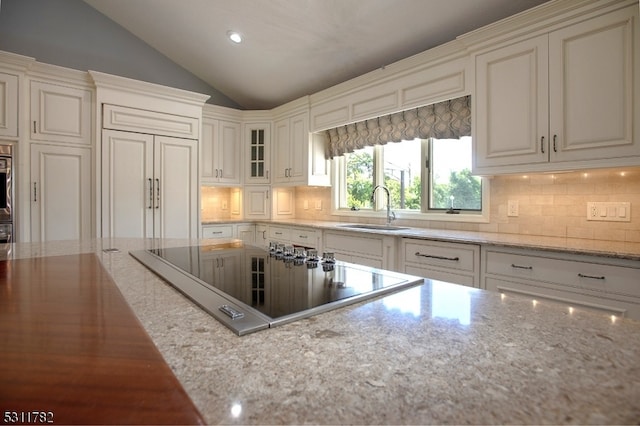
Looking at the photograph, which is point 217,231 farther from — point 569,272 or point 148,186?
point 569,272

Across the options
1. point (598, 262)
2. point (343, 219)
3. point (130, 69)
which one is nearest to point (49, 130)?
point (130, 69)

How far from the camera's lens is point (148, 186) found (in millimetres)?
3475

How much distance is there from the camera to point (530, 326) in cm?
63

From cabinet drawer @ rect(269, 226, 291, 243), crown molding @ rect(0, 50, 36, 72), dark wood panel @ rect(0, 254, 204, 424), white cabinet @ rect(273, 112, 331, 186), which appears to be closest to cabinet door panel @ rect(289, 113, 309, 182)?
white cabinet @ rect(273, 112, 331, 186)

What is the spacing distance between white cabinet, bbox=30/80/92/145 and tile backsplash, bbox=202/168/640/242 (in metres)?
3.50

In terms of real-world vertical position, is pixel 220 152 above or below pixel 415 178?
above

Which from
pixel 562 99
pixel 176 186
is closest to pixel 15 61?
pixel 176 186

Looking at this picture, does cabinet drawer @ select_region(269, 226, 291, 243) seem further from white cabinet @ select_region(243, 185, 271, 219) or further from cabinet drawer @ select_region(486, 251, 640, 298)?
cabinet drawer @ select_region(486, 251, 640, 298)

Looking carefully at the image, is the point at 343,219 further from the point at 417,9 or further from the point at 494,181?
the point at 417,9

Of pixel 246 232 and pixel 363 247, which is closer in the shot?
pixel 363 247

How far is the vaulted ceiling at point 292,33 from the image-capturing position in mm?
2574

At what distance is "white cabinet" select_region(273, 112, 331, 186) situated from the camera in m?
3.87

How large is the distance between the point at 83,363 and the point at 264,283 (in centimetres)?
50

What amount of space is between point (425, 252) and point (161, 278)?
5.99 ft
